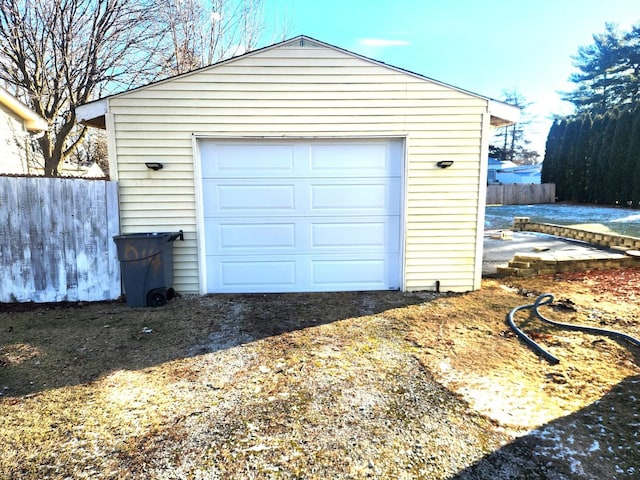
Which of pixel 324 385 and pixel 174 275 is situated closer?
pixel 324 385

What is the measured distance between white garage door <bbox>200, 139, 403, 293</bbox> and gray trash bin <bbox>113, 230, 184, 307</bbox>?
57 cm

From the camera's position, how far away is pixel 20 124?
7.21 m

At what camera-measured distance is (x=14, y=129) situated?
23.2 ft

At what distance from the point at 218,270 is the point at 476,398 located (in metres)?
3.61

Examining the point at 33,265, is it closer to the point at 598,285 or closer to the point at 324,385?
the point at 324,385

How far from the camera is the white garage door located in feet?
16.2

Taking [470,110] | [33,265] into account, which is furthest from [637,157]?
[33,265]

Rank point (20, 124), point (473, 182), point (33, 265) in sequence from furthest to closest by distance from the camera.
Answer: point (20, 124) → point (473, 182) → point (33, 265)

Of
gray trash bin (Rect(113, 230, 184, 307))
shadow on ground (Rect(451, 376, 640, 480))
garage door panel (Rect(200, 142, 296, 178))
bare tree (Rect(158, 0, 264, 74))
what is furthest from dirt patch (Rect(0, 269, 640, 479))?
bare tree (Rect(158, 0, 264, 74))

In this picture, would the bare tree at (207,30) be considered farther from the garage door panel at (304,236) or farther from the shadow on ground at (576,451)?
the shadow on ground at (576,451)

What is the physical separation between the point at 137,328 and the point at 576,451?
148 inches

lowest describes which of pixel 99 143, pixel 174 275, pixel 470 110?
pixel 174 275

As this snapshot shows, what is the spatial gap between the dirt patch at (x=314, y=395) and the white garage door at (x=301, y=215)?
874mm

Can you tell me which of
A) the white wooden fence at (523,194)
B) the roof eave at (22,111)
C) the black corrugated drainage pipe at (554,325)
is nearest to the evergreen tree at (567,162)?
the white wooden fence at (523,194)
